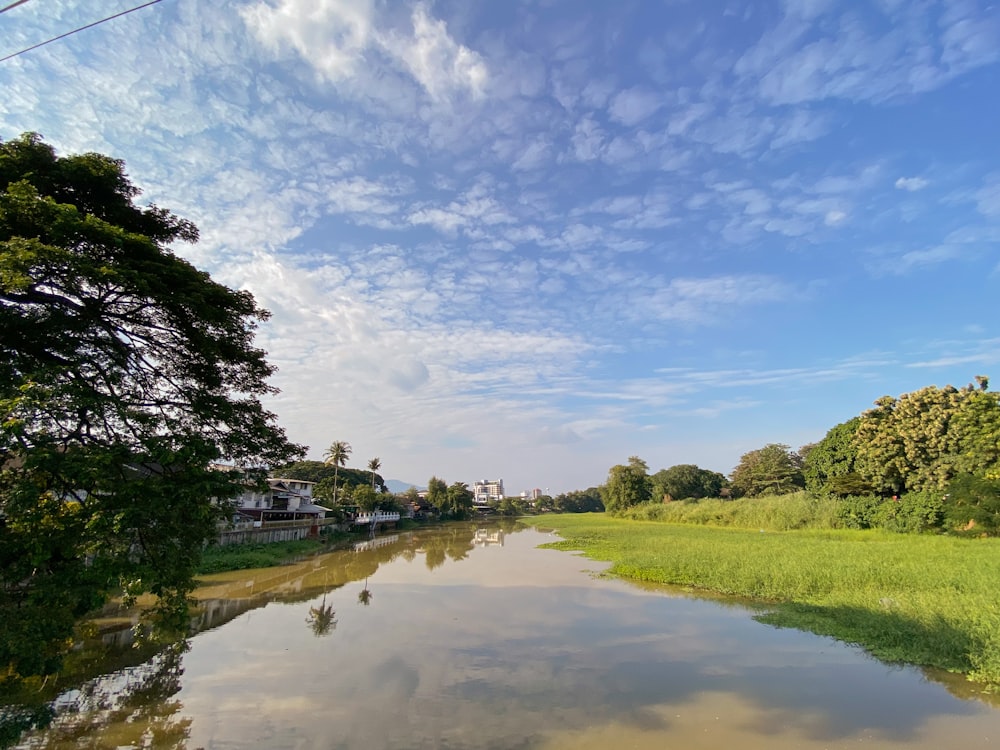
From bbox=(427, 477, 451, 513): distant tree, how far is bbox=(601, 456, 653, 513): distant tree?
29.1 metres

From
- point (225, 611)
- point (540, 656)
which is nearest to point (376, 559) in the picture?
point (225, 611)

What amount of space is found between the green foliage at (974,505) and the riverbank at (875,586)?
1603 millimetres

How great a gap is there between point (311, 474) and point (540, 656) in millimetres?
73687

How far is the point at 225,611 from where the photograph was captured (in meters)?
17.5

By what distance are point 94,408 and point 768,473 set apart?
7427 centimetres

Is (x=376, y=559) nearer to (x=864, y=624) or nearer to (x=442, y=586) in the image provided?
(x=442, y=586)

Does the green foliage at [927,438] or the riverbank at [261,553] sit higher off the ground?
the green foliage at [927,438]

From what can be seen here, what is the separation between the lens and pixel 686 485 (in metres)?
82.9

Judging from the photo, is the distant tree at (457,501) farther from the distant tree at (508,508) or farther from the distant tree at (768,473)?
the distant tree at (768,473)

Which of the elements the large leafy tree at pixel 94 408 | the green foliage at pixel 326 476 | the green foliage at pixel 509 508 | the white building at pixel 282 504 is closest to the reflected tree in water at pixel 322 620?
the large leafy tree at pixel 94 408

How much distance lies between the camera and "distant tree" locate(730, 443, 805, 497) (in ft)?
208

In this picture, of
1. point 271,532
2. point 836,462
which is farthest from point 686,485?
point 271,532

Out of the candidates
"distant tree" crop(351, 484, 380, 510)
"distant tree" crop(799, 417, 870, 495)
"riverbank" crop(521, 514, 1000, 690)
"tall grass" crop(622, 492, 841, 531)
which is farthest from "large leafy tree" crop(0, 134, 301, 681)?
"distant tree" crop(351, 484, 380, 510)

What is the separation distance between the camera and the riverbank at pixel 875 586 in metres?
10.6
